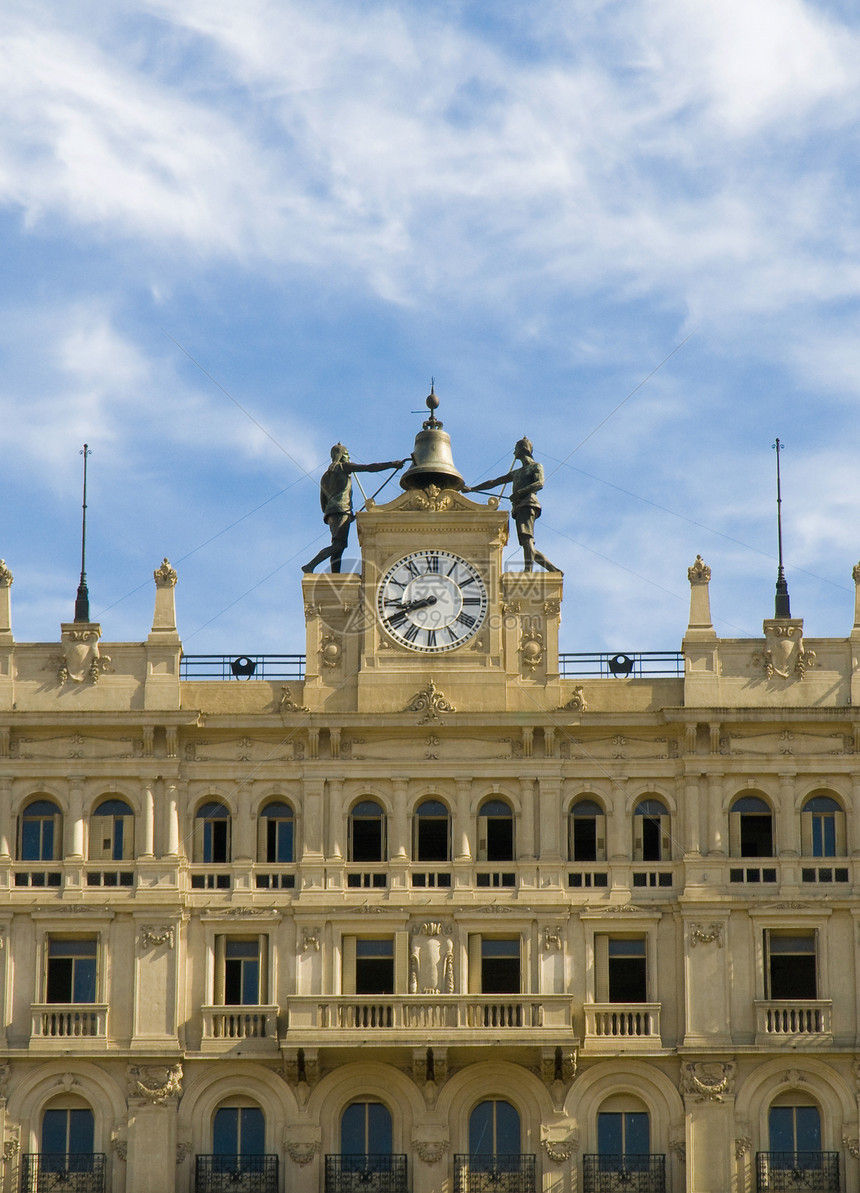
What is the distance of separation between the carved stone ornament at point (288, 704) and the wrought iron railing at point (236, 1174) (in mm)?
10977

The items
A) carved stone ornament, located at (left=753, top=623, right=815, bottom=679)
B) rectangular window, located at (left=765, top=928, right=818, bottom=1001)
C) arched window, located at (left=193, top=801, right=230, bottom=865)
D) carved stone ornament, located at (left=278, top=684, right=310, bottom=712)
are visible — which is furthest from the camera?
carved stone ornament, located at (left=753, top=623, right=815, bottom=679)

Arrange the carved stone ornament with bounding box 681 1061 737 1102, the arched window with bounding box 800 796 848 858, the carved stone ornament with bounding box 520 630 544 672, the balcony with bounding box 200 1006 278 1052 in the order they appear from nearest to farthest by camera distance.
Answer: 1. the carved stone ornament with bounding box 681 1061 737 1102
2. the balcony with bounding box 200 1006 278 1052
3. the arched window with bounding box 800 796 848 858
4. the carved stone ornament with bounding box 520 630 544 672

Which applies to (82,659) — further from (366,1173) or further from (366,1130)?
(366,1173)

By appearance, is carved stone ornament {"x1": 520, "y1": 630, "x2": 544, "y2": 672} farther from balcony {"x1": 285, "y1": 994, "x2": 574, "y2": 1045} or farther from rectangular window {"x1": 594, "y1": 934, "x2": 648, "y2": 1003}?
balcony {"x1": 285, "y1": 994, "x2": 574, "y2": 1045}

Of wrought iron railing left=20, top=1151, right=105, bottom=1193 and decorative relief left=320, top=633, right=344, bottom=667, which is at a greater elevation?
decorative relief left=320, top=633, right=344, bottom=667

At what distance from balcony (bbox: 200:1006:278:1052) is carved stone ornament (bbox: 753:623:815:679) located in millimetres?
14980

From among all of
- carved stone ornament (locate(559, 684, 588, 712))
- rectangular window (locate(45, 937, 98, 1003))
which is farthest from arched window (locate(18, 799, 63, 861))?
carved stone ornament (locate(559, 684, 588, 712))

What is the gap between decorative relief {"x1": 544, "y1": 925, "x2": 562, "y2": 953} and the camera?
61969 millimetres

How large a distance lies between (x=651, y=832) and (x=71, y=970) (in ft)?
48.4

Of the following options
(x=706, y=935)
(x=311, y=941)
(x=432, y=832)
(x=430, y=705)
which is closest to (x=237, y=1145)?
(x=311, y=941)

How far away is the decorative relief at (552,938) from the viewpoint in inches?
2440

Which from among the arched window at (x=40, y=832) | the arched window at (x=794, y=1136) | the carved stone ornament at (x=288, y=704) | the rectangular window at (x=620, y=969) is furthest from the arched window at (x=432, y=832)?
the arched window at (x=794, y=1136)

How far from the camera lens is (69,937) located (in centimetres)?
6238

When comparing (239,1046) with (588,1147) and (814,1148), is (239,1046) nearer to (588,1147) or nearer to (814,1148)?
(588,1147)
